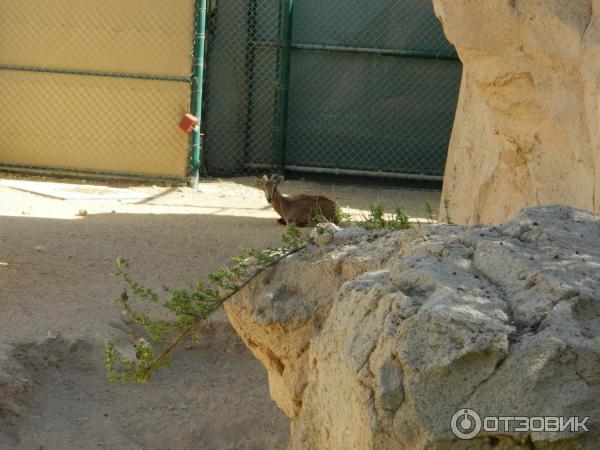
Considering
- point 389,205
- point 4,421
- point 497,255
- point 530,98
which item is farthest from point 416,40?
point 497,255

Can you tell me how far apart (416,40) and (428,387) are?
30.2ft

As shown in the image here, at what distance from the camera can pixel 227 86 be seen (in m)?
10.9

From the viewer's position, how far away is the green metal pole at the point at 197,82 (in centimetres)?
1002

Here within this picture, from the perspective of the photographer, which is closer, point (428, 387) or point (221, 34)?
point (428, 387)

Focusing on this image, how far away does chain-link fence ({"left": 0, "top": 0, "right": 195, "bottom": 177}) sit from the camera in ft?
33.5

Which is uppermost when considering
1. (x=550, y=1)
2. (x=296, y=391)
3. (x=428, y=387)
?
(x=550, y=1)

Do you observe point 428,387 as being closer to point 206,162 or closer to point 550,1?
point 550,1

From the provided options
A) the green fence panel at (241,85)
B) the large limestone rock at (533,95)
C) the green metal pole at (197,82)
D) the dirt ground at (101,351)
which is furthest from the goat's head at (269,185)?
the large limestone rock at (533,95)

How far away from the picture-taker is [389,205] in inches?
386

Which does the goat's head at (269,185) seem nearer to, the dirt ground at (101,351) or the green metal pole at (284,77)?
the dirt ground at (101,351)

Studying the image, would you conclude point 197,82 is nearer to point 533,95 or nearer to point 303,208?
point 303,208

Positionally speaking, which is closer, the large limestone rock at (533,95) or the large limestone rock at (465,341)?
the large limestone rock at (465,341)

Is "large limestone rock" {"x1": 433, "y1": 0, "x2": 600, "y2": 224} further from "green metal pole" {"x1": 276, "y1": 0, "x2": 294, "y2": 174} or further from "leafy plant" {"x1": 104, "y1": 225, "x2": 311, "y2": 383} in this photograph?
"green metal pole" {"x1": 276, "y1": 0, "x2": 294, "y2": 174}

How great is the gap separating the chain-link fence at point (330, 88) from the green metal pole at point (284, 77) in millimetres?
12
